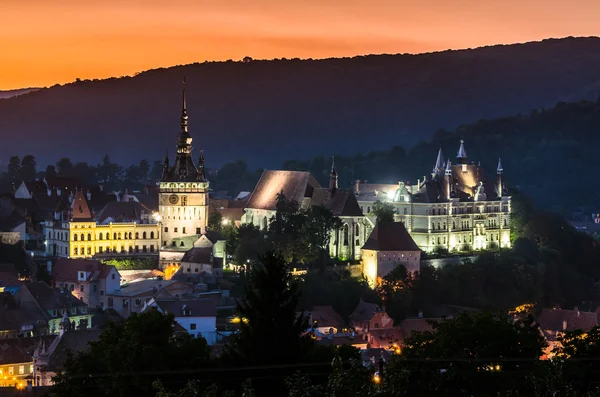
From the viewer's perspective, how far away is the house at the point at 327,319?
97.6 metres

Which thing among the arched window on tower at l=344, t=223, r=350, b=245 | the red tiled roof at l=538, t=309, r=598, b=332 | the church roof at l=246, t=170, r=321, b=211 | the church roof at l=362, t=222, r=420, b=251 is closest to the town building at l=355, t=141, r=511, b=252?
the arched window on tower at l=344, t=223, r=350, b=245

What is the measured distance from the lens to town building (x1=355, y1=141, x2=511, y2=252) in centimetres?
11706

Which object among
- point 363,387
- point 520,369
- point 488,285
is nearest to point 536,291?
point 488,285

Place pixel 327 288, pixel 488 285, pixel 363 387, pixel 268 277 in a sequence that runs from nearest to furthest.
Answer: pixel 363 387 < pixel 268 277 < pixel 327 288 < pixel 488 285

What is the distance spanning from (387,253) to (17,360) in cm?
2993

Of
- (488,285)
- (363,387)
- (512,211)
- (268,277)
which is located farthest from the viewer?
(512,211)

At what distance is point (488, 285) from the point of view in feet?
364

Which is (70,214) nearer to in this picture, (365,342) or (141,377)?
(365,342)

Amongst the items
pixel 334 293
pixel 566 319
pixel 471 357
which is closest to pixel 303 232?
pixel 334 293

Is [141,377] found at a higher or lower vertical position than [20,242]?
lower

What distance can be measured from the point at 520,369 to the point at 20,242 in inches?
2611

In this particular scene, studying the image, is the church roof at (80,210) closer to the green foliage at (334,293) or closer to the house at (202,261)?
the house at (202,261)

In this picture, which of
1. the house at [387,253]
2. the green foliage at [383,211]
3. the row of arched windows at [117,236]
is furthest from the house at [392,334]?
the row of arched windows at [117,236]

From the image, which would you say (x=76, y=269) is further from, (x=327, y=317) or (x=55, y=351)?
(x=55, y=351)
